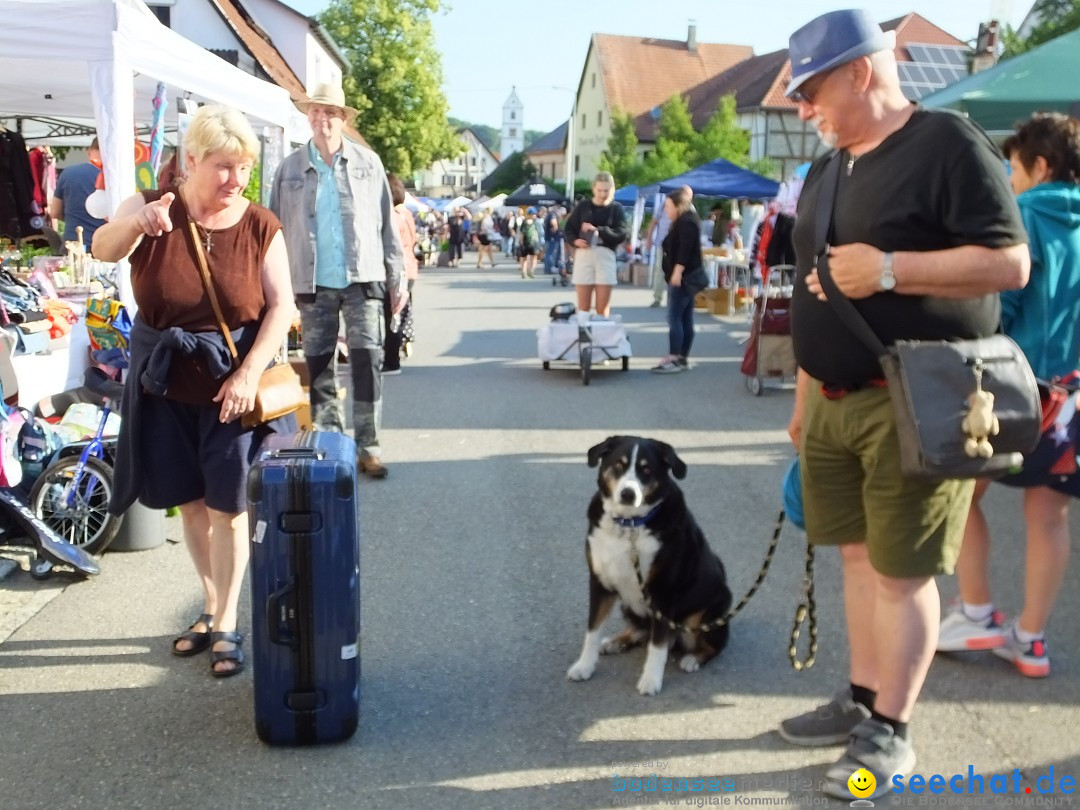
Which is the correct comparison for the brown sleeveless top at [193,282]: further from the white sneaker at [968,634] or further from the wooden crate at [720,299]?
the wooden crate at [720,299]

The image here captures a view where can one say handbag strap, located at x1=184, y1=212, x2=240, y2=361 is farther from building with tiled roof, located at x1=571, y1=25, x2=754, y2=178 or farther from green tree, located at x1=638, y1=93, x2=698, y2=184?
building with tiled roof, located at x1=571, y1=25, x2=754, y2=178

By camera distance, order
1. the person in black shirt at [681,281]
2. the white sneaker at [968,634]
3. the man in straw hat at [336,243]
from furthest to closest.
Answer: the person in black shirt at [681,281] < the man in straw hat at [336,243] < the white sneaker at [968,634]

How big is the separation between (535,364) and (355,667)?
894 centimetres

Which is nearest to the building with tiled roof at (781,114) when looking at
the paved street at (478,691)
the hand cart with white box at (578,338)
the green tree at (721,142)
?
the green tree at (721,142)

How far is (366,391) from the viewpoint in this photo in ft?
22.2

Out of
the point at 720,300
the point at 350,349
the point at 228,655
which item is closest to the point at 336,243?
the point at 350,349

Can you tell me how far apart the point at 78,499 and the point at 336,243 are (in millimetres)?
2040

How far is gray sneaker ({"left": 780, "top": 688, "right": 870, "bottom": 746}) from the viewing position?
339 centimetres

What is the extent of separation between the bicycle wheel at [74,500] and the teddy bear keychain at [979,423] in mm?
4038

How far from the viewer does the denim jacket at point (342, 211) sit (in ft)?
20.7

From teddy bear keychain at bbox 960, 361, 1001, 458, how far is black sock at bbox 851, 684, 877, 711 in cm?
98

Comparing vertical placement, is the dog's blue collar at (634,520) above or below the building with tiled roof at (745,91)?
below

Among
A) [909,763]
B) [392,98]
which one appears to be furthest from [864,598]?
[392,98]

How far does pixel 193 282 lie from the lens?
3807 millimetres
